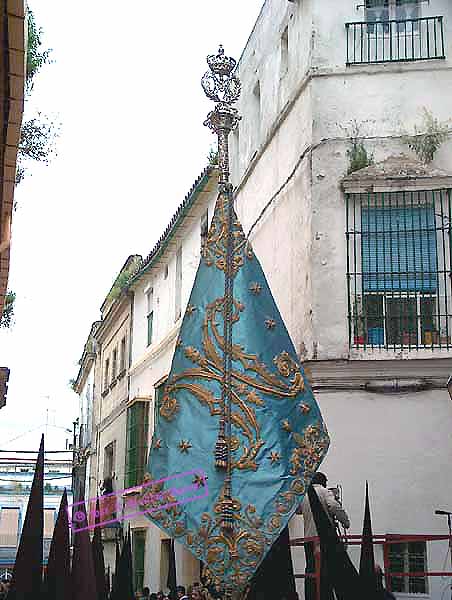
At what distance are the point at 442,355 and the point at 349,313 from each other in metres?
1.10

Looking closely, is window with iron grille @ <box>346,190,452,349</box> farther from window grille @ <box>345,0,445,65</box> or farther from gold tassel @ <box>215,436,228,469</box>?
gold tassel @ <box>215,436,228,469</box>

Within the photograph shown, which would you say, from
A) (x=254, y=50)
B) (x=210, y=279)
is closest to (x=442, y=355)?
(x=210, y=279)

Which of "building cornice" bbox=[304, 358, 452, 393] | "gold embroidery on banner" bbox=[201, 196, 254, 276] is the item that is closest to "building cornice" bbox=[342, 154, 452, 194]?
"building cornice" bbox=[304, 358, 452, 393]

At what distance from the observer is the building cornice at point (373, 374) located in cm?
1032

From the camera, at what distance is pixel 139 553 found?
1844cm

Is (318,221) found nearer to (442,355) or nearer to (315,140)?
(315,140)

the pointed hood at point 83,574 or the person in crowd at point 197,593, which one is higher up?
the pointed hood at point 83,574

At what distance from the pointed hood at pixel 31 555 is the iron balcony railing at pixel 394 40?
7736mm

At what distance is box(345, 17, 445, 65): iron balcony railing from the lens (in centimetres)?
1136

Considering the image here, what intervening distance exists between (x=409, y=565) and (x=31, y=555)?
227 inches

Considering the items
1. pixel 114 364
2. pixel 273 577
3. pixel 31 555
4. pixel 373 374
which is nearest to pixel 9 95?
pixel 31 555

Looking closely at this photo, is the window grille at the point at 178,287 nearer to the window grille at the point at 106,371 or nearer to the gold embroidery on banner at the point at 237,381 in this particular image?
the window grille at the point at 106,371

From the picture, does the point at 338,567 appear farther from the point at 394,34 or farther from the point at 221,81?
the point at 394,34

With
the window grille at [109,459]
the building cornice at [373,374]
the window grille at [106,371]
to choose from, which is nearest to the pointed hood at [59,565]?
the building cornice at [373,374]
